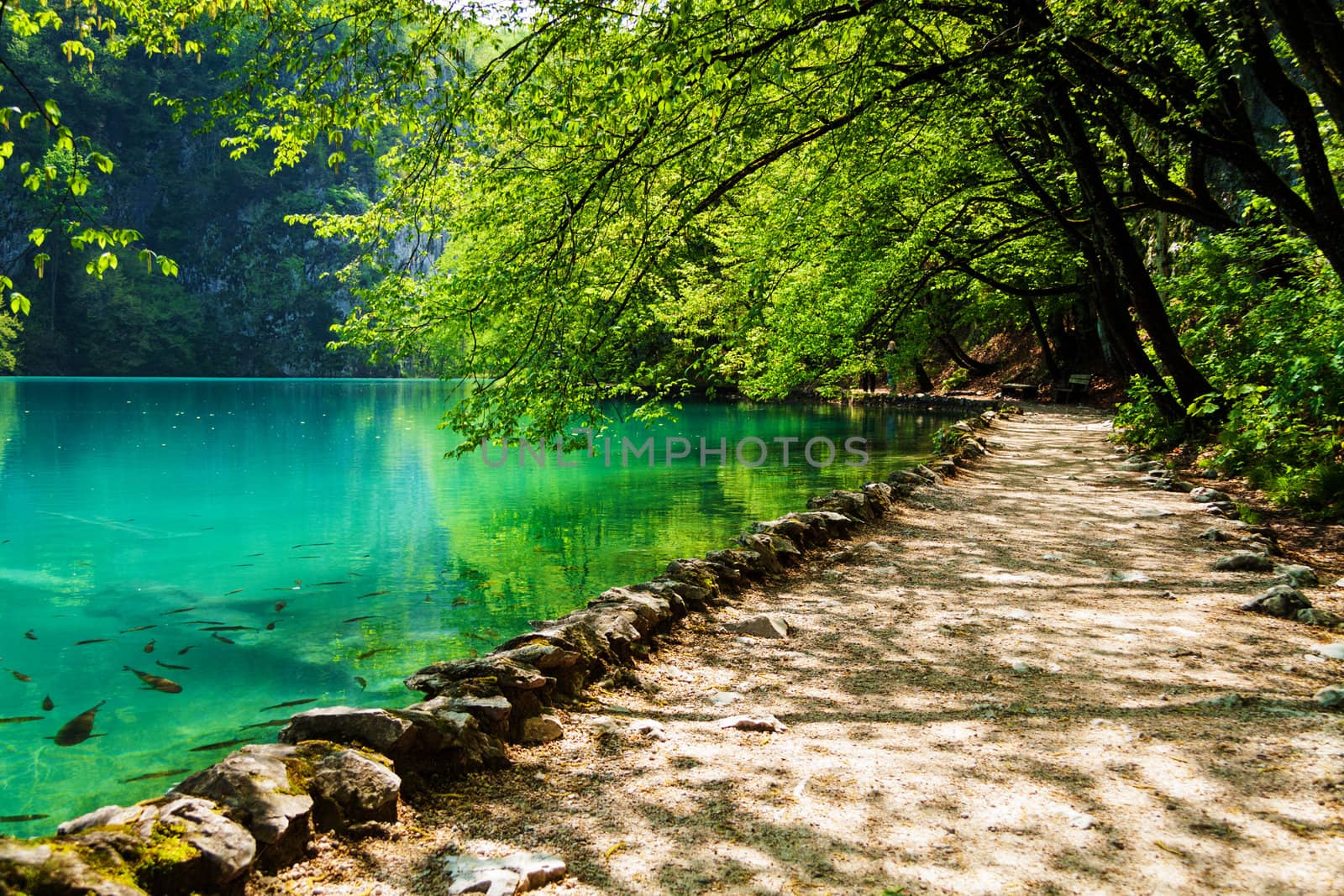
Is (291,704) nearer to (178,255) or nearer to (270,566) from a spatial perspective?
(270,566)

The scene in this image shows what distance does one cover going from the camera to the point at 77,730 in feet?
15.4

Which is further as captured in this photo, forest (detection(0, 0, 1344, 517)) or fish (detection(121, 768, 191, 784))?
forest (detection(0, 0, 1344, 517))

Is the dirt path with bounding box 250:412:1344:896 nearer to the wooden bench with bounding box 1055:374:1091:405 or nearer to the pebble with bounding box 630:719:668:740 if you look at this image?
the pebble with bounding box 630:719:668:740

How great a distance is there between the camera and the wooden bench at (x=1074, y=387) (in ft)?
88.3

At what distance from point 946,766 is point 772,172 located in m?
11.4

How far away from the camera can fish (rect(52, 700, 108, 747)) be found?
179 inches

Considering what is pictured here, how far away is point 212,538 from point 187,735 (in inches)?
254

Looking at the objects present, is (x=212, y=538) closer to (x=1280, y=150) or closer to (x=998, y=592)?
(x=998, y=592)

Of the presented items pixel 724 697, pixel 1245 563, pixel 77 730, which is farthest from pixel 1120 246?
pixel 77 730

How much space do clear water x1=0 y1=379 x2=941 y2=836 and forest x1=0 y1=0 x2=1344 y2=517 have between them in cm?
179

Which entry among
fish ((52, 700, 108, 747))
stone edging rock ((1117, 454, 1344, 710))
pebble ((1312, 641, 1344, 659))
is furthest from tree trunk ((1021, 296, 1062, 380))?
fish ((52, 700, 108, 747))

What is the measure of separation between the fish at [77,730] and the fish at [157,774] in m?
0.78

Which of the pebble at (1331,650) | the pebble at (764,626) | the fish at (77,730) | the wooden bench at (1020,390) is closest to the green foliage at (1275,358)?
the pebble at (1331,650)

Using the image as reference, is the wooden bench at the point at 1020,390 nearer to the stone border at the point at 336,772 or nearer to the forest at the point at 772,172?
the forest at the point at 772,172
